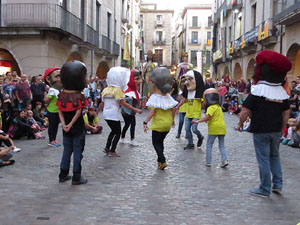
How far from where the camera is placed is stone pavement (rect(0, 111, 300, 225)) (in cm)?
427

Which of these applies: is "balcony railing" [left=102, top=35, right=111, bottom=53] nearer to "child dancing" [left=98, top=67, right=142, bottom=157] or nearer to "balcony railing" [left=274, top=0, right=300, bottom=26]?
"balcony railing" [left=274, top=0, right=300, bottom=26]

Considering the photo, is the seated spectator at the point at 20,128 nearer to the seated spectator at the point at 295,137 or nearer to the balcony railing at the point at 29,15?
the seated spectator at the point at 295,137

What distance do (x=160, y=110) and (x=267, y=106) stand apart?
209 cm

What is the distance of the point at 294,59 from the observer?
59.2 feet

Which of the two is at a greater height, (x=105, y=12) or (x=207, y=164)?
(x=105, y=12)

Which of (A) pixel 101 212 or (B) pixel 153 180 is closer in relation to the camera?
(A) pixel 101 212

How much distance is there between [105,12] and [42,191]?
79.9ft

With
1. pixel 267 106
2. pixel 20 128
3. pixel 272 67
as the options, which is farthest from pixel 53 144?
pixel 272 67

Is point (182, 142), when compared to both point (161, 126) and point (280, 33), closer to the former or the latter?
point (161, 126)

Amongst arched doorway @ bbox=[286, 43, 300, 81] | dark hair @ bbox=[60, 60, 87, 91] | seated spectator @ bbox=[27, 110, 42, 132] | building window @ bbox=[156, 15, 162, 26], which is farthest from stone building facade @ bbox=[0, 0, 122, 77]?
building window @ bbox=[156, 15, 162, 26]

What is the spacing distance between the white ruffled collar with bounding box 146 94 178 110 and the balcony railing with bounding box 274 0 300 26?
10.6 meters

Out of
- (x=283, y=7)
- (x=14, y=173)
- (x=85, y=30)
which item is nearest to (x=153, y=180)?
(x=14, y=173)

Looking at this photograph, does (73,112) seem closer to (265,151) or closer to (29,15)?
(265,151)

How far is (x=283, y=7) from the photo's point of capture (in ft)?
58.4
